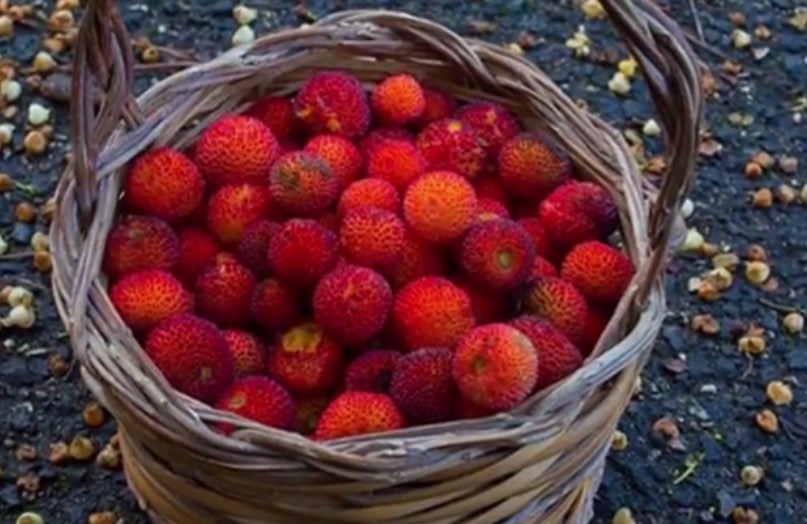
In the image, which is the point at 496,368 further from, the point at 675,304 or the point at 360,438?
the point at 675,304

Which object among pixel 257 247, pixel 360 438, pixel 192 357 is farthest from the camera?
pixel 257 247

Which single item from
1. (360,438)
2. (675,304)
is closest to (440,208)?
(360,438)

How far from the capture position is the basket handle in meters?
0.95

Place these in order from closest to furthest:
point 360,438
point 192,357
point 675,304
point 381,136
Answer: point 360,438 < point 192,357 < point 381,136 < point 675,304

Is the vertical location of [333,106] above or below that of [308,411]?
above

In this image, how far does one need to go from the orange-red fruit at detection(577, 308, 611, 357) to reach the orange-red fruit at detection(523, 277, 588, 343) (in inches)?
0.4

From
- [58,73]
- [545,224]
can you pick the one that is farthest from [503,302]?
[58,73]

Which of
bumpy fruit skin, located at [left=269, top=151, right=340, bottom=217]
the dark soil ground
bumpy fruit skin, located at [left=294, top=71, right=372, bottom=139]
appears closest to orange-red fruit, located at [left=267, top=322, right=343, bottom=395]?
bumpy fruit skin, located at [left=269, top=151, right=340, bottom=217]

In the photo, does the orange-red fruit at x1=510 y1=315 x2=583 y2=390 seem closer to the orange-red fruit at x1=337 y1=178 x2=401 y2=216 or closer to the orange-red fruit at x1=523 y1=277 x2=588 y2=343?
the orange-red fruit at x1=523 y1=277 x2=588 y2=343

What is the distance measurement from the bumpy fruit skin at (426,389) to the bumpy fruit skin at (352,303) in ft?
0.18

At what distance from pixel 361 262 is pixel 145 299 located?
0.17m

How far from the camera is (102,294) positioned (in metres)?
1.03

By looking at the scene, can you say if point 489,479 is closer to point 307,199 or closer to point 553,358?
point 553,358

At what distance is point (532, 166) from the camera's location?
1.20 m
